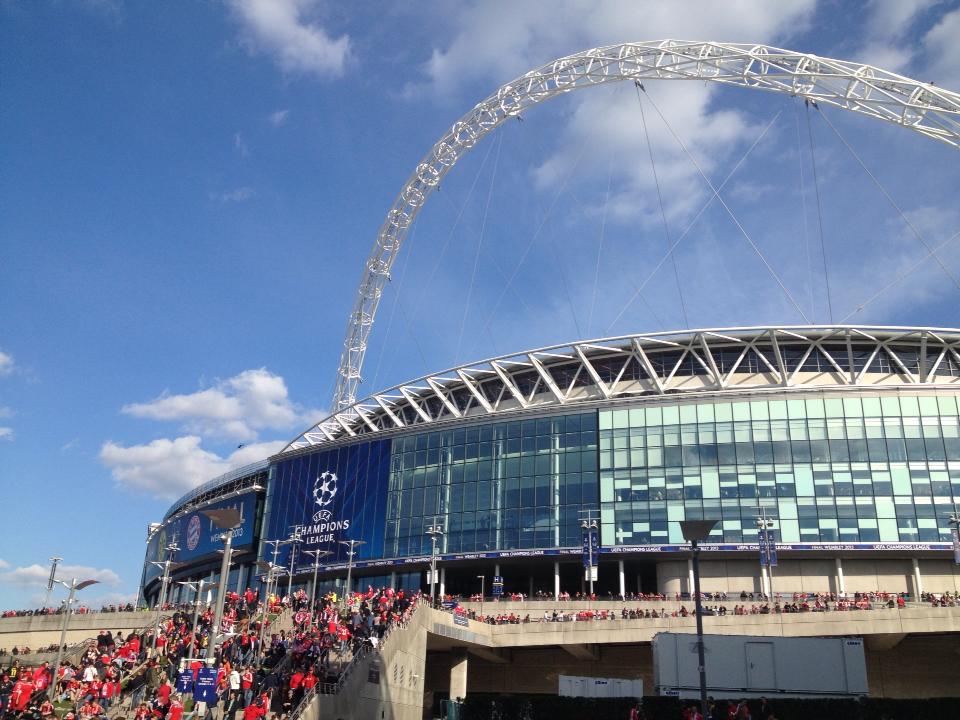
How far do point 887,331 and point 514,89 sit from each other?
3399 cm

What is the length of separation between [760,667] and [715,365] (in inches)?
1466

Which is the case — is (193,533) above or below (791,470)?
above

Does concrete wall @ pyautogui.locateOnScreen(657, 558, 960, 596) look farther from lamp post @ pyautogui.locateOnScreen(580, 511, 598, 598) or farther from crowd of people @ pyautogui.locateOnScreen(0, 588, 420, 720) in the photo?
crowd of people @ pyautogui.locateOnScreen(0, 588, 420, 720)

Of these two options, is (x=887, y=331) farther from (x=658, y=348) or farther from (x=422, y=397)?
(x=422, y=397)

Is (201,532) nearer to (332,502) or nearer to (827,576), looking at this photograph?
(332,502)

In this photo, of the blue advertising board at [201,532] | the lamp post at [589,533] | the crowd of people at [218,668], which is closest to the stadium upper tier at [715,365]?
the lamp post at [589,533]

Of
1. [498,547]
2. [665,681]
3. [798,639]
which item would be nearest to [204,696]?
[665,681]

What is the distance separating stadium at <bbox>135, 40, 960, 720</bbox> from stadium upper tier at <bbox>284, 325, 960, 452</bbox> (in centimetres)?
20

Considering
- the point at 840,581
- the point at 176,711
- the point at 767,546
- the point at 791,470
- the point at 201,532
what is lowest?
the point at 176,711

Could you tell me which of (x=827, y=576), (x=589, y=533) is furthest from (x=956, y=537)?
(x=589, y=533)

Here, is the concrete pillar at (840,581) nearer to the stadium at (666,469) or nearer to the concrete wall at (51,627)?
the stadium at (666,469)

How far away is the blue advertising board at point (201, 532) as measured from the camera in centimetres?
8881

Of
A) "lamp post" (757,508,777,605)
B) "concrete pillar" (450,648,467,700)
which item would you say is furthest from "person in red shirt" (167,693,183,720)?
"lamp post" (757,508,777,605)

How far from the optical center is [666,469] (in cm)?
6525
